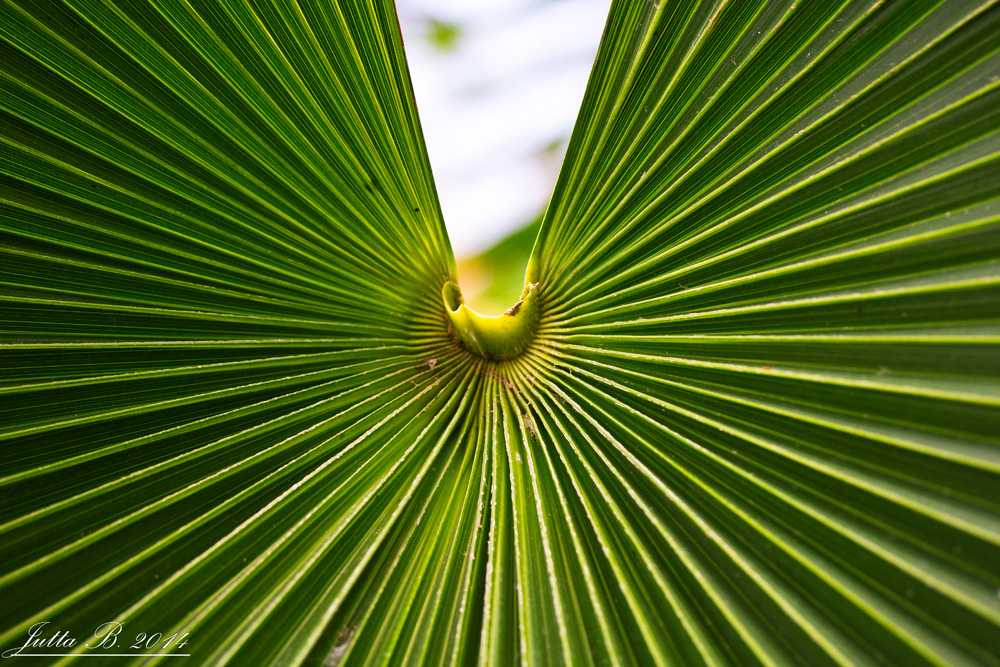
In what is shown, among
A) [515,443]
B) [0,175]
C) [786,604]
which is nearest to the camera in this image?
[786,604]

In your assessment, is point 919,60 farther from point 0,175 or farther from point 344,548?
point 0,175

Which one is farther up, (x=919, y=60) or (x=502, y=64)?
(x=502, y=64)

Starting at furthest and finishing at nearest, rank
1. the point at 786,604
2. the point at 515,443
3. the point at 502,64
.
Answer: the point at 502,64 < the point at 515,443 < the point at 786,604

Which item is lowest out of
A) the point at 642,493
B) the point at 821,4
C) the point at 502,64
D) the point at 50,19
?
the point at 642,493

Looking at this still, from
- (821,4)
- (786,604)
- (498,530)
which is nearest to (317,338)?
(498,530)

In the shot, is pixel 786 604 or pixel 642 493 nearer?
pixel 786 604

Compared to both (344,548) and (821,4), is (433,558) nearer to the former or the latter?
(344,548)

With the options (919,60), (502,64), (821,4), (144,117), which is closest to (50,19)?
(144,117)
